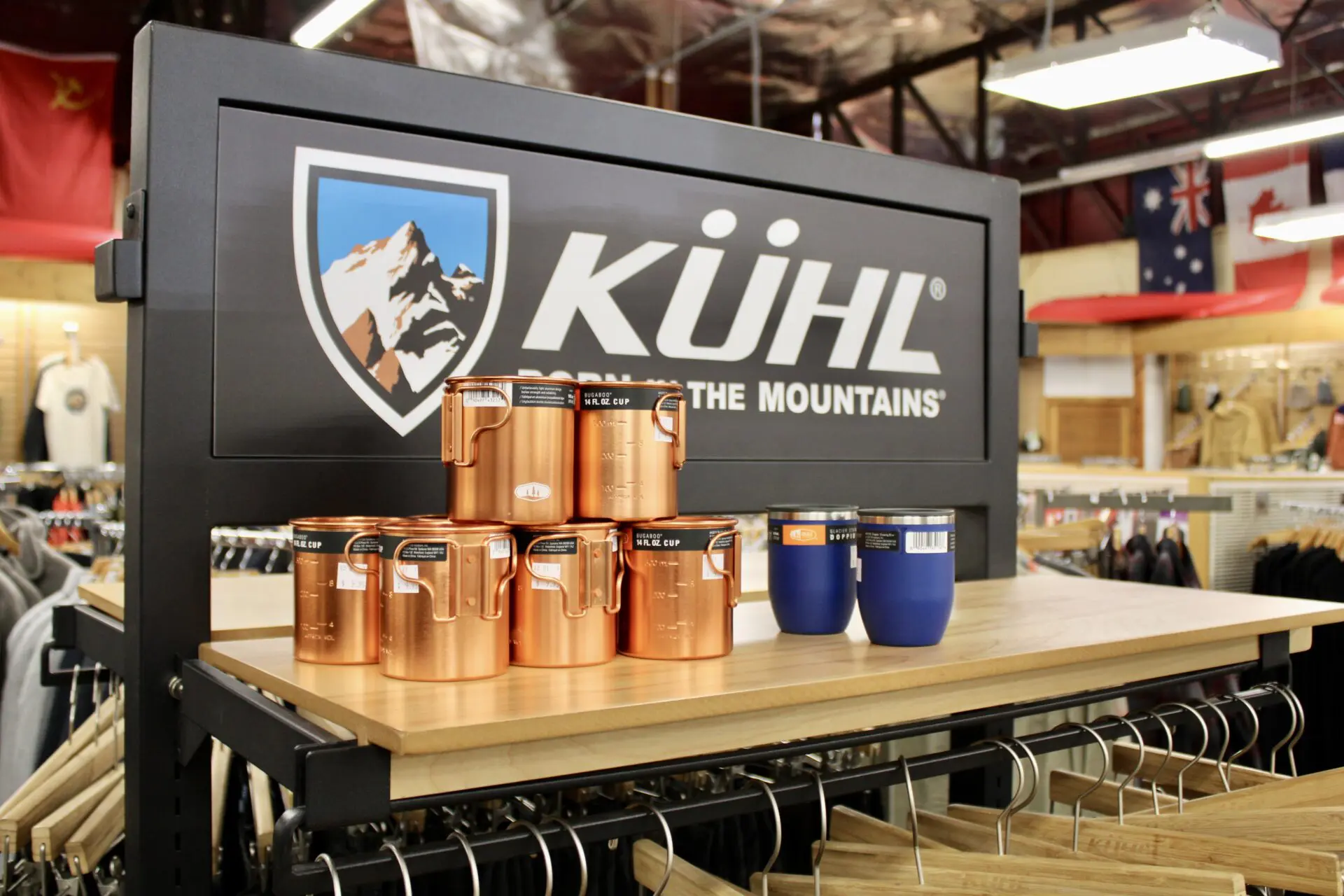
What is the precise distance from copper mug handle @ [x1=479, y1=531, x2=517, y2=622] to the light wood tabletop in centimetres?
44

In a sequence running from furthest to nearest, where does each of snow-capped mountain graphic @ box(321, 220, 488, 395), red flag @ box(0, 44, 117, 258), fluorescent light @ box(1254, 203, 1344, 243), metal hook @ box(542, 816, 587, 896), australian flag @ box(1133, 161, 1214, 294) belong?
australian flag @ box(1133, 161, 1214, 294) → fluorescent light @ box(1254, 203, 1344, 243) → red flag @ box(0, 44, 117, 258) → snow-capped mountain graphic @ box(321, 220, 488, 395) → metal hook @ box(542, 816, 587, 896)

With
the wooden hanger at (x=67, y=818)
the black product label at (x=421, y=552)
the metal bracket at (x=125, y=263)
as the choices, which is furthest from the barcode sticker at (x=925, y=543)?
the wooden hanger at (x=67, y=818)

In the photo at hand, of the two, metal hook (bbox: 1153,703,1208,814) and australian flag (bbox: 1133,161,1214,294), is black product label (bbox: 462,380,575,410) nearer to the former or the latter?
metal hook (bbox: 1153,703,1208,814)

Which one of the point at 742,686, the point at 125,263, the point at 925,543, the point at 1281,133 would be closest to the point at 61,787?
the point at 125,263

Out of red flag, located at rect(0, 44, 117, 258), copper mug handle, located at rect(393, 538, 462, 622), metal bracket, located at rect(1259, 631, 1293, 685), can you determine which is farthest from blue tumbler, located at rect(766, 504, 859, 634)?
red flag, located at rect(0, 44, 117, 258)

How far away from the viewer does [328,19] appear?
212 inches

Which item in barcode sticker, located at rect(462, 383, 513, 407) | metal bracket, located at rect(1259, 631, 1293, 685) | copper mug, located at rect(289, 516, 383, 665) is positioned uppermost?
barcode sticker, located at rect(462, 383, 513, 407)

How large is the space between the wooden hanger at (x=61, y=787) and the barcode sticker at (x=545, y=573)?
92 cm

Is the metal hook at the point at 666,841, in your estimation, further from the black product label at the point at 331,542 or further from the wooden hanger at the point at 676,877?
the black product label at the point at 331,542

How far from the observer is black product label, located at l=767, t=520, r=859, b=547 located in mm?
1368

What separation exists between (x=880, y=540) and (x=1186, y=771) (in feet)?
2.58

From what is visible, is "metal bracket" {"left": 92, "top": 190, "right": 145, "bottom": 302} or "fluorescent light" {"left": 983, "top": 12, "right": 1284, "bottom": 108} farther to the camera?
"fluorescent light" {"left": 983, "top": 12, "right": 1284, "bottom": 108}

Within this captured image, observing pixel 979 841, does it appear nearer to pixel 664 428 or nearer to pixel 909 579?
pixel 909 579

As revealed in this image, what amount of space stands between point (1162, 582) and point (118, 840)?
3473 mm
